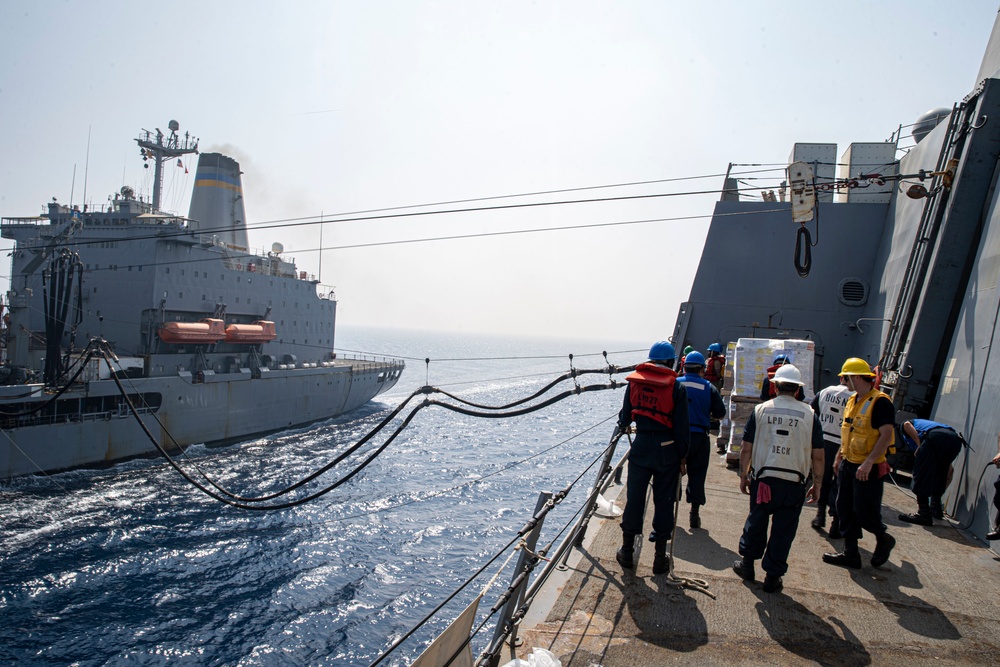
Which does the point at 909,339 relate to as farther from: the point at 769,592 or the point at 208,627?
the point at 208,627

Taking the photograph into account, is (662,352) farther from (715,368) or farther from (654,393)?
(715,368)

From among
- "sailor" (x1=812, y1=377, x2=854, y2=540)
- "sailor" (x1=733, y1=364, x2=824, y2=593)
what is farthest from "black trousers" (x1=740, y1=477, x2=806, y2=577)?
"sailor" (x1=812, y1=377, x2=854, y2=540)

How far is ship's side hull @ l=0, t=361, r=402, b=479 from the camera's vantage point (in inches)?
718

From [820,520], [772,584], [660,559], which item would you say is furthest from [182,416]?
[772,584]

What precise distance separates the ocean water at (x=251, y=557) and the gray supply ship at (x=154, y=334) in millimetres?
1762

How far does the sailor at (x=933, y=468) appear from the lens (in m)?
5.25

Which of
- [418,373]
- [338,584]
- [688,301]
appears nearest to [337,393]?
[338,584]

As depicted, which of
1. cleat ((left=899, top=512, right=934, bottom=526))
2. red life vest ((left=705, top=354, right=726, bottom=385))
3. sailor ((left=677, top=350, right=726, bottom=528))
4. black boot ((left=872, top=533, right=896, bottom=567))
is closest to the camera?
black boot ((left=872, top=533, right=896, bottom=567))

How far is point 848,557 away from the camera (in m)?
4.23

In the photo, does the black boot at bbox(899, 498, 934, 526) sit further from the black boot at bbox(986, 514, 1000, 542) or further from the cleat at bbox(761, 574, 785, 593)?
the cleat at bbox(761, 574, 785, 593)

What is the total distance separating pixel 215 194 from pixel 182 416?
44.4 feet

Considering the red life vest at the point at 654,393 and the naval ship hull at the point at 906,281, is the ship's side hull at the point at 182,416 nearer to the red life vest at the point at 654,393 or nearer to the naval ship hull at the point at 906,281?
the naval ship hull at the point at 906,281

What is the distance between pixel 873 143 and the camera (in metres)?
11.6

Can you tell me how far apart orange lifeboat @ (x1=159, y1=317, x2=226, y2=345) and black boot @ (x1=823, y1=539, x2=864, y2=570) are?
2441cm
